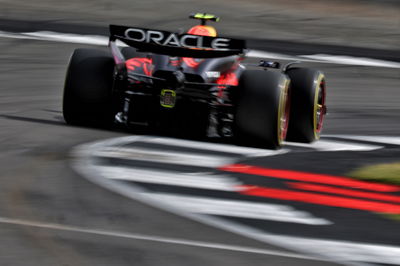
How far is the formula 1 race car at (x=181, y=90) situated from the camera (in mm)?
10859

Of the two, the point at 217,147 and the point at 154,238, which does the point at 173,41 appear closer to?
the point at 217,147

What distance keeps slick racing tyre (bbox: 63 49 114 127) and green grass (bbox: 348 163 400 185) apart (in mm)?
3075

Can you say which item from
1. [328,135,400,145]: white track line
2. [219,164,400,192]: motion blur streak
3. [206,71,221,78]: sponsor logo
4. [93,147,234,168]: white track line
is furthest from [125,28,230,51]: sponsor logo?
[328,135,400,145]: white track line

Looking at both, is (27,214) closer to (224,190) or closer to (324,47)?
(224,190)

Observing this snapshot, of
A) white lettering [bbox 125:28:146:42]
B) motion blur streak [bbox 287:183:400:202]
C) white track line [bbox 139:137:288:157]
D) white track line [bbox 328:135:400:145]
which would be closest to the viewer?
motion blur streak [bbox 287:183:400:202]

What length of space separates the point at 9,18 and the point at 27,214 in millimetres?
15550

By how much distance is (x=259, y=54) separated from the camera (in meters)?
20.0

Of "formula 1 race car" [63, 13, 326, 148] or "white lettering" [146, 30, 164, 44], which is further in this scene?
"white lettering" [146, 30, 164, 44]

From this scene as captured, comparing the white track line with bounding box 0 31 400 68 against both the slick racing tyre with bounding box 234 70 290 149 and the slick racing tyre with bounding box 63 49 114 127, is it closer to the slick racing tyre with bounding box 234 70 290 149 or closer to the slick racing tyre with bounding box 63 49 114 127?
the slick racing tyre with bounding box 63 49 114 127

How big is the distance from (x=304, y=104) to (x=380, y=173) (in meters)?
2.09

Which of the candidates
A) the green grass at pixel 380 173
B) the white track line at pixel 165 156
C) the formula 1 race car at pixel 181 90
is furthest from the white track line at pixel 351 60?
the white track line at pixel 165 156

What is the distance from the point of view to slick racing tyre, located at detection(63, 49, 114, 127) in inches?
445

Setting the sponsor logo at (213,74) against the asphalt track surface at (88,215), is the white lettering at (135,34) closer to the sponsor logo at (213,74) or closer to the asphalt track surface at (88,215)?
the sponsor logo at (213,74)

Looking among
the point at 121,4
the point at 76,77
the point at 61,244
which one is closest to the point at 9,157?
the point at 76,77
